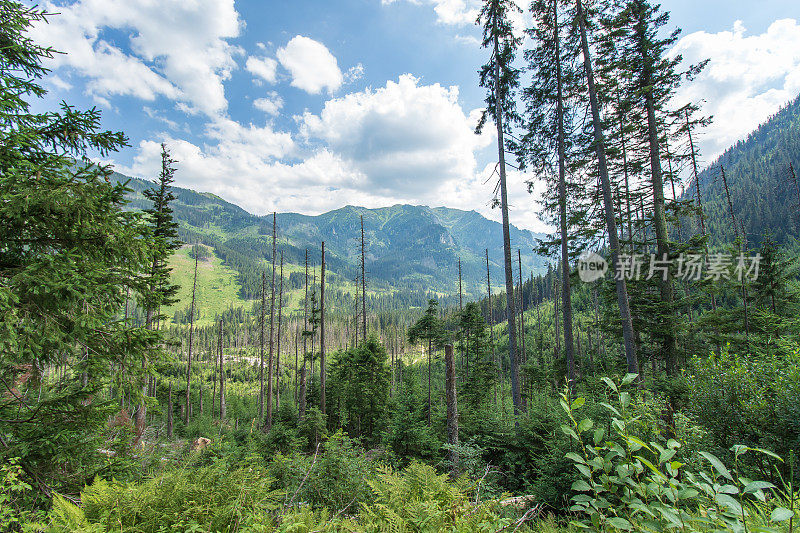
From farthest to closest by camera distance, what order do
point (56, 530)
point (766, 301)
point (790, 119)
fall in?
point (790, 119), point (766, 301), point (56, 530)

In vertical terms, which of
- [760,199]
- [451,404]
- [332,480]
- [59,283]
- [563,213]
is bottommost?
[332,480]

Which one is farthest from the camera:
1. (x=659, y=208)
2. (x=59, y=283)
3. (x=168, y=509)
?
(x=659, y=208)

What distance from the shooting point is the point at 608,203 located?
33.2 feet

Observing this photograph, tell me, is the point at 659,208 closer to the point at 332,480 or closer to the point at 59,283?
the point at 332,480

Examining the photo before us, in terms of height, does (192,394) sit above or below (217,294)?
below

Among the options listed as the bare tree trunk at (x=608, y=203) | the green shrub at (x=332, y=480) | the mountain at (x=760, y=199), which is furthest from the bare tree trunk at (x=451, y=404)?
the mountain at (x=760, y=199)

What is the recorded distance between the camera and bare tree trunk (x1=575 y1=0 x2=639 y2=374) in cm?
954

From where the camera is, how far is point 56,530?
7.28ft

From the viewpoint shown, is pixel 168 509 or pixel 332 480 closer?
pixel 168 509

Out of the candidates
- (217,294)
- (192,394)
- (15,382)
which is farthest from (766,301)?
(217,294)

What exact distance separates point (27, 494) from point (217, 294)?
16760 cm

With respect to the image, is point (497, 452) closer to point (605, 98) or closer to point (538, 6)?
point (605, 98)

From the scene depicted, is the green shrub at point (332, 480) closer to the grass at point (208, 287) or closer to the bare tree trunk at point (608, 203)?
the bare tree trunk at point (608, 203)

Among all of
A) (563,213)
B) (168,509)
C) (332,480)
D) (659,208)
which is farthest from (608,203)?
(168,509)
